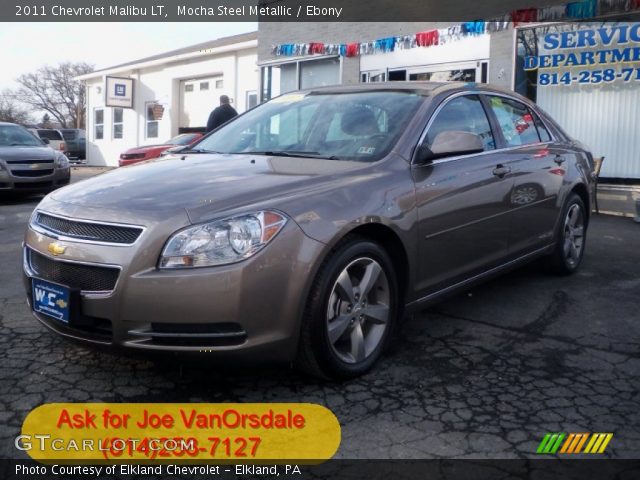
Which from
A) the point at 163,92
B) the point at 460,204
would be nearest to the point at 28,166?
the point at 460,204

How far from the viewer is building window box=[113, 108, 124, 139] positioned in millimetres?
26797

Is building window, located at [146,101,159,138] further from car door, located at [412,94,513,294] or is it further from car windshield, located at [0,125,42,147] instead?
car door, located at [412,94,513,294]

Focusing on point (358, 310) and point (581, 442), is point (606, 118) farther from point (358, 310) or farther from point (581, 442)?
point (581, 442)

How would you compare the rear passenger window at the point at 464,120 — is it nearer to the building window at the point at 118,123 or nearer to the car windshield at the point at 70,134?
the building window at the point at 118,123

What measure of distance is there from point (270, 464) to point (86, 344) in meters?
1.07

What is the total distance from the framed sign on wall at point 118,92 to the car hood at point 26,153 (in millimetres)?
13993

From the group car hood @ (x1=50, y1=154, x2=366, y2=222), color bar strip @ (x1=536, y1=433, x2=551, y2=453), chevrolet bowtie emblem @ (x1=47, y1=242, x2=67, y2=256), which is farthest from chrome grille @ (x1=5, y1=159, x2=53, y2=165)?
color bar strip @ (x1=536, y1=433, x2=551, y2=453)

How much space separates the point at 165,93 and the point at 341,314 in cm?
2243

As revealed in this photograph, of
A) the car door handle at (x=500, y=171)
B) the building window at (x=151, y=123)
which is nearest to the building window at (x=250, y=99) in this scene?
the building window at (x=151, y=123)

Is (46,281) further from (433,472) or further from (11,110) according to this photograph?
(11,110)

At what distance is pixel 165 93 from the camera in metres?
24.2

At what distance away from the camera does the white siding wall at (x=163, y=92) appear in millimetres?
20344

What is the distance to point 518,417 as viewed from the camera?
300 cm

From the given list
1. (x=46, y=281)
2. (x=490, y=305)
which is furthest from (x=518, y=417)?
(x=46, y=281)
